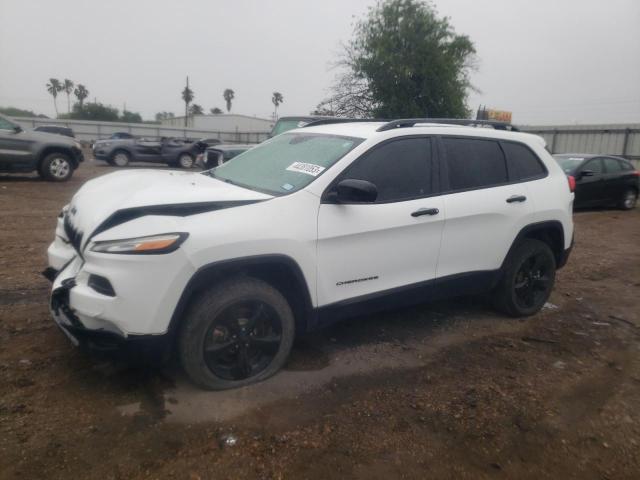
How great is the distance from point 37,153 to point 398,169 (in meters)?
11.4

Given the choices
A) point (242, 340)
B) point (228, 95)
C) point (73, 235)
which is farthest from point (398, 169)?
point (228, 95)

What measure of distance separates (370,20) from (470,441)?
89.8 ft

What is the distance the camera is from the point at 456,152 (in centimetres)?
427

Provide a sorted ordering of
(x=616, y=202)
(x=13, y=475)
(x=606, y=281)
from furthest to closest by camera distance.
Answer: (x=616, y=202) < (x=606, y=281) < (x=13, y=475)

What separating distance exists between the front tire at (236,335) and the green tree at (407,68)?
75.3ft

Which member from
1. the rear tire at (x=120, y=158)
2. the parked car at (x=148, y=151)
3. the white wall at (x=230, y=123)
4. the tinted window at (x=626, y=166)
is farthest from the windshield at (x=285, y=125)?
the white wall at (x=230, y=123)

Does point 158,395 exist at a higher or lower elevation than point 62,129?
lower

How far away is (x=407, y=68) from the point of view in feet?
82.6

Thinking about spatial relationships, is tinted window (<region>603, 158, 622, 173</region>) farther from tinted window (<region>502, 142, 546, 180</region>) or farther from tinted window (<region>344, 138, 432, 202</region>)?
tinted window (<region>344, 138, 432, 202</region>)

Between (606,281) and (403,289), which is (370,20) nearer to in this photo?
(606,281)

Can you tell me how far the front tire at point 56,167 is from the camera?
12.7 m

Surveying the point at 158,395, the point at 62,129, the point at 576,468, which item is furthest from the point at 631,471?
the point at 62,129

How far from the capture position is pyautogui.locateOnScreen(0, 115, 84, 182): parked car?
39.2 ft

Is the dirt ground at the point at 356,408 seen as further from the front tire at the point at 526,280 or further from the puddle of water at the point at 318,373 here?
the front tire at the point at 526,280
